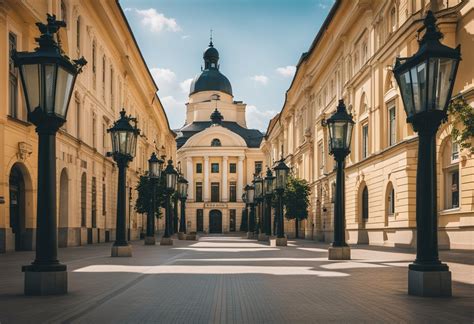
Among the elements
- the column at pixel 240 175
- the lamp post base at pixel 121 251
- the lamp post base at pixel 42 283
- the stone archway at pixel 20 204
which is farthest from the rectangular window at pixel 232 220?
the lamp post base at pixel 42 283

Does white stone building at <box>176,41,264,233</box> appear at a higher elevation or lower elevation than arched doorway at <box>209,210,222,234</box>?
higher

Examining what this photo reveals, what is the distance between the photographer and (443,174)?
27219 millimetres

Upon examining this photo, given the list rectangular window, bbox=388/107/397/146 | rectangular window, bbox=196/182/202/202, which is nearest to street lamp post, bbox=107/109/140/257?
rectangular window, bbox=388/107/397/146

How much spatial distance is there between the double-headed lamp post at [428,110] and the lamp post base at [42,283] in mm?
5459

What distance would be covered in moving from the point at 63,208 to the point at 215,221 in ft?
238

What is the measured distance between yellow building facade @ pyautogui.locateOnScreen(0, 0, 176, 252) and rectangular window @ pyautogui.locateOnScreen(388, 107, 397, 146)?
16.5 meters

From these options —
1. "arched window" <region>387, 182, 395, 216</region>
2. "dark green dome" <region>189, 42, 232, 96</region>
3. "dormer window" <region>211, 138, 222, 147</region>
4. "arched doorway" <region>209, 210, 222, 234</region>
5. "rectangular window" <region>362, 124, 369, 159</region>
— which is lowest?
"arched doorway" <region>209, 210, 222, 234</region>

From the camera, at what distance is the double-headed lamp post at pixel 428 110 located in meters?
9.80

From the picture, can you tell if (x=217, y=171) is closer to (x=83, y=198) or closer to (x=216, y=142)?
(x=216, y=142)

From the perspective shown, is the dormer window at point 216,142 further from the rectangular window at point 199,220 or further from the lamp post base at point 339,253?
the lamp post base at point 339,253

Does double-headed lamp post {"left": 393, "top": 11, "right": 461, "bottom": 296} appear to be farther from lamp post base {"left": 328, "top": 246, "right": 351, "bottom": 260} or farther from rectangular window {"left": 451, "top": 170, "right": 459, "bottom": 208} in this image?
rectangular window {"left": 451, "top": 170, "right": 459, "bottom": 208}

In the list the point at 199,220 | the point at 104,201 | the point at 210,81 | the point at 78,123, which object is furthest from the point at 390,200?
the point at 210,81

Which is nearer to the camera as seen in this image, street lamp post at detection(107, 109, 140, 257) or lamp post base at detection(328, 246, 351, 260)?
lamp post base at detection(328, 246, 351, 260)

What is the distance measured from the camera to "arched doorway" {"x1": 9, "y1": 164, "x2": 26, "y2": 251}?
2628cm
